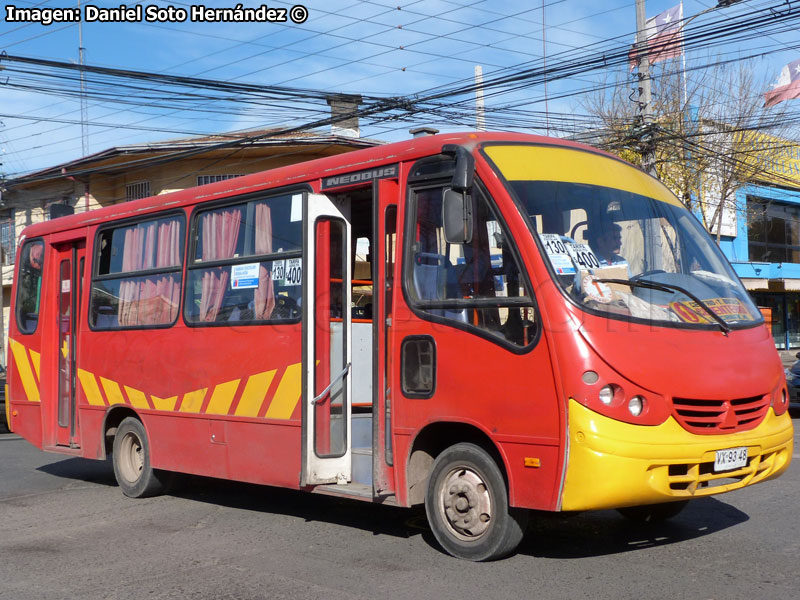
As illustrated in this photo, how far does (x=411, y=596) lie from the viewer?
5309 mm

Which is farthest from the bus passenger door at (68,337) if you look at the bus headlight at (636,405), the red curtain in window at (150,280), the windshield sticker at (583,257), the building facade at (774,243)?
the building facade at (774,243)

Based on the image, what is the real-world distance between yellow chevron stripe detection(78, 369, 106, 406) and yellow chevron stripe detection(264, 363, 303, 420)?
3.09 metres

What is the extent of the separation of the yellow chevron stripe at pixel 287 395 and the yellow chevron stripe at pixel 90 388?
3.09 meters

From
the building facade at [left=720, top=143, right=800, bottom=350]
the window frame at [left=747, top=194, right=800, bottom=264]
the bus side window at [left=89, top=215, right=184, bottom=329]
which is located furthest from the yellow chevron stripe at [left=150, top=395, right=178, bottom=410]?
the window frame at [left=747, top=194, right=800, bottom=264]

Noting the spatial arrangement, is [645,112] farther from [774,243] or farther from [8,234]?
[8,234]

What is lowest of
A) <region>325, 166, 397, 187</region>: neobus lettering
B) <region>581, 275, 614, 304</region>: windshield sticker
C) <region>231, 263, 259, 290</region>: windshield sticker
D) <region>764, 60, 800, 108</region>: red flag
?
<region>581, 275, 614, 304</region>: windshield sticker

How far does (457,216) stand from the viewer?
19.9 feet

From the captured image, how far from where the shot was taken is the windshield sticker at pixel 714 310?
595cm

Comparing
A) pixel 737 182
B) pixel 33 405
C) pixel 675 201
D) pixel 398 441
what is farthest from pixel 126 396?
pixel 737 182

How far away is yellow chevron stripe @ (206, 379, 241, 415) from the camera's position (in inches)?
320

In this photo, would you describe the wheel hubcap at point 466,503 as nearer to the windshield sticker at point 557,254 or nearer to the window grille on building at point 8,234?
the windshield sticker at point 557,254

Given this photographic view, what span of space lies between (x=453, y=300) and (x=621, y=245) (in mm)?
1196

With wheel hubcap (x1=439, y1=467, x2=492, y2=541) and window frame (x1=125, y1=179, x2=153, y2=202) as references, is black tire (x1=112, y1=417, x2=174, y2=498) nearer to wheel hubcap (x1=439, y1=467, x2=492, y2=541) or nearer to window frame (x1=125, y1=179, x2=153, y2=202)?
wheel hubcap (x1=439, y1=467, x2=492, y2=541)

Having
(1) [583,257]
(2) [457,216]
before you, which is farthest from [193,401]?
(1) [583,257]
